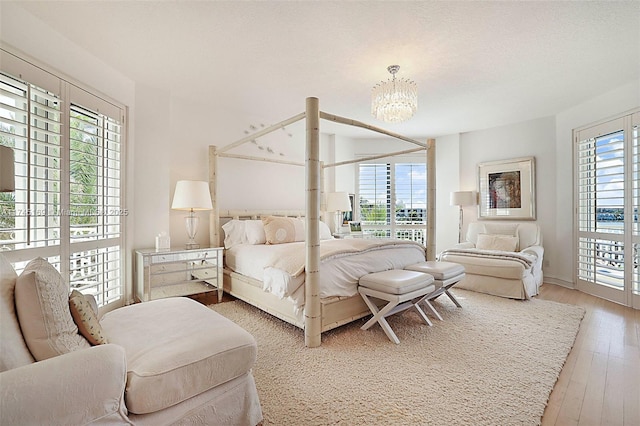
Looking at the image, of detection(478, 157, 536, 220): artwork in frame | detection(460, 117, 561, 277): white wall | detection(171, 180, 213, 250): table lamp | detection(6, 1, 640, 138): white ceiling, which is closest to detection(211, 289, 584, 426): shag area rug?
detection(171, 180, 213, 250): table lamp

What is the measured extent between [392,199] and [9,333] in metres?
5.75

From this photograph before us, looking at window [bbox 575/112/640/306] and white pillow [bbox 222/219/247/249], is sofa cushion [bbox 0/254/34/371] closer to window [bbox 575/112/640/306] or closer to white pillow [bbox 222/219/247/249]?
white pillow [bbox 222/219/247/249]

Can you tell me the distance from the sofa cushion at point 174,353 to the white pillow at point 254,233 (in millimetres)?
2051

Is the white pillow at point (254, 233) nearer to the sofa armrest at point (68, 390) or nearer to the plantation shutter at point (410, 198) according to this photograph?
the sofa armrest at point (68, 390)

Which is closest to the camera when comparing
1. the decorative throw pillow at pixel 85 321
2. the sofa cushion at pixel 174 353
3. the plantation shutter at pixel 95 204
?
the sofa cushion at pixel 174 353

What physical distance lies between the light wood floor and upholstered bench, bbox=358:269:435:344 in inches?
42.0

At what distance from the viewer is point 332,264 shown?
2629 millimetres

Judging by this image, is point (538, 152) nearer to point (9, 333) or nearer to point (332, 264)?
point (332, 264)

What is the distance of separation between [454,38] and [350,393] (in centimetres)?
288

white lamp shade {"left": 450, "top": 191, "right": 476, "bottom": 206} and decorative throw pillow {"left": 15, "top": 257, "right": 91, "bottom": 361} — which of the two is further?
white lamp shade {"left": 450, "top": 191, "right": 476, "bottom": 206}

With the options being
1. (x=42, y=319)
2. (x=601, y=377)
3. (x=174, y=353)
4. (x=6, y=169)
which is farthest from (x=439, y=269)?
(x=6, y=169)

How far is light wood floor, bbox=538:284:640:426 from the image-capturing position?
164 centimetres

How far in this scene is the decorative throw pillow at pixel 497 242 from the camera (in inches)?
182

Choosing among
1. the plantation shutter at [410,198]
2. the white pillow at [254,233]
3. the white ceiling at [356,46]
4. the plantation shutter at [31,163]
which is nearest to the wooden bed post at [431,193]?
the white ceiling at [356,46]
